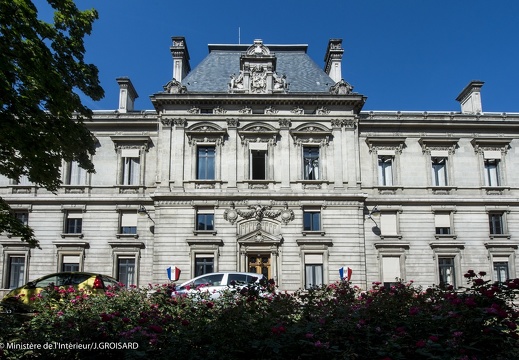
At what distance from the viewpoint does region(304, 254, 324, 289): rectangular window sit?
1155 inches

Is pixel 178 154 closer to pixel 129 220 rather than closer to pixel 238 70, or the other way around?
pixel 129 220

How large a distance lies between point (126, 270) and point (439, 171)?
2193 centimetres

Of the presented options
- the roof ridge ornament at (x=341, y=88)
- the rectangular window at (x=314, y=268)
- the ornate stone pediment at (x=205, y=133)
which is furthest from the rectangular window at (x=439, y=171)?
the ornate stone pediment at (x=205, y=133)

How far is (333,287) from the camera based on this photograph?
11.7m

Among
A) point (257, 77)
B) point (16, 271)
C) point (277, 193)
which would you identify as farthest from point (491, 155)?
point (16, 271)

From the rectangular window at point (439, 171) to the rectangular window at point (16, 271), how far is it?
90.4ft

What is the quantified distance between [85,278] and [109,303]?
29.9 feet

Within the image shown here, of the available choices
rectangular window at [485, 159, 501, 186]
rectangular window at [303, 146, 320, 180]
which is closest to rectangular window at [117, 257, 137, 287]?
rectangular window at [303, 146, 320, 180]

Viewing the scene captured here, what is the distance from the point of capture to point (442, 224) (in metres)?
31.4

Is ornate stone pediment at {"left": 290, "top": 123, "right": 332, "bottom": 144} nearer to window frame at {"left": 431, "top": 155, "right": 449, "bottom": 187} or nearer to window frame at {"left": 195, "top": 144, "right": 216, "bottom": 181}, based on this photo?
window frame at {"left": 195, "top": 144, "right": 216, "bottom": 181}

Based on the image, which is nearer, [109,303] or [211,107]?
[109,303]

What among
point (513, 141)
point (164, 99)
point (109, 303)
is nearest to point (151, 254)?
point (164, 99)

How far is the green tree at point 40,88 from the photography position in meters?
13.3

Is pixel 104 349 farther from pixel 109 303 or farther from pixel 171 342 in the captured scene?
pixel 109 303
